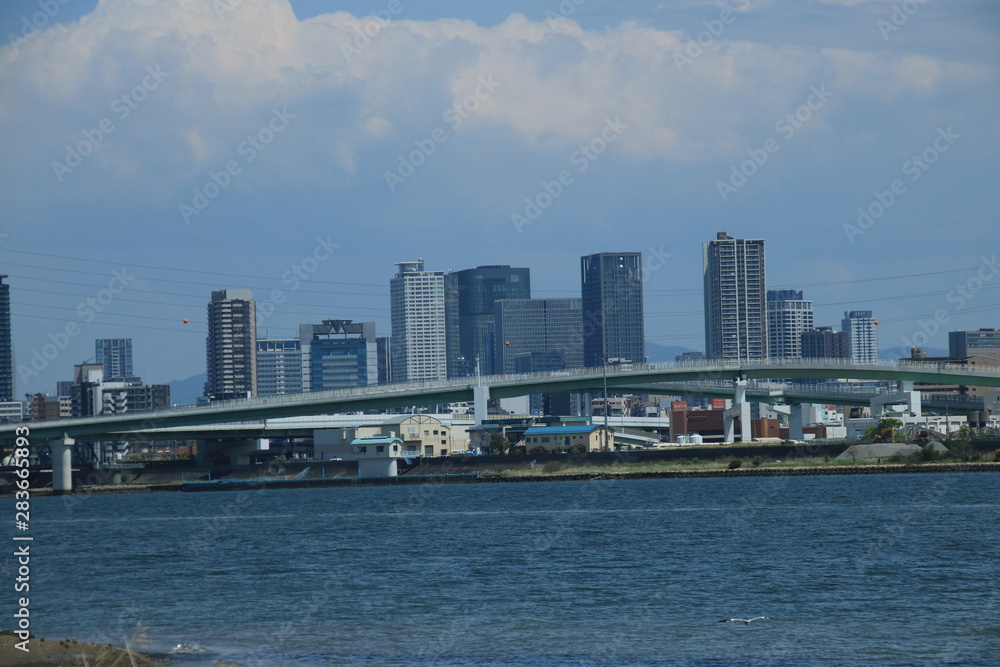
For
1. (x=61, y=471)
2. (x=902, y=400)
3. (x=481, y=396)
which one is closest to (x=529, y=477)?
(x=481, y=396)

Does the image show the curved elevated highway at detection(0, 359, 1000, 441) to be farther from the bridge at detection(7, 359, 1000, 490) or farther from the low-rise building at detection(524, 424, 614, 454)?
the low-rise building at detection(524, 424, 614, 454)

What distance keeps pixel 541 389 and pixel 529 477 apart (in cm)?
2211

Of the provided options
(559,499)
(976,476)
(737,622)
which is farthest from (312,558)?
(976,476)

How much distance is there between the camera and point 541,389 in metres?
103

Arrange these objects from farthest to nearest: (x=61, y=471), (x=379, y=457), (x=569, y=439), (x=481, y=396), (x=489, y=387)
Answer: (x=489, y=387) → (x=481, y=396) → (x=569, y=439) → (x=379, y=457) → (x=61, y=471)

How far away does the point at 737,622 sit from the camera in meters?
23.4

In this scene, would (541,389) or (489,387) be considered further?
(489,387)

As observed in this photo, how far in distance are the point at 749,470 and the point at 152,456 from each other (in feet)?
305

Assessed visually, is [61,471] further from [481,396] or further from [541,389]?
[541,389]

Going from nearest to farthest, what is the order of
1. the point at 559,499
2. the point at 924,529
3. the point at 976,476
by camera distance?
the point at 924,529
the point at 559,499
the point at 976,476

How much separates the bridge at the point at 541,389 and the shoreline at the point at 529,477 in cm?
433

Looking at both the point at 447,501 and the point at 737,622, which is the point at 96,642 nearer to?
the point at 737,622

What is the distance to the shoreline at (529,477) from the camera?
72500mm

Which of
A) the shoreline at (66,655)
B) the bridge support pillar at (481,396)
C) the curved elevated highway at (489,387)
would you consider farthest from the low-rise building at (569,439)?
the shoreline at (66,655)
